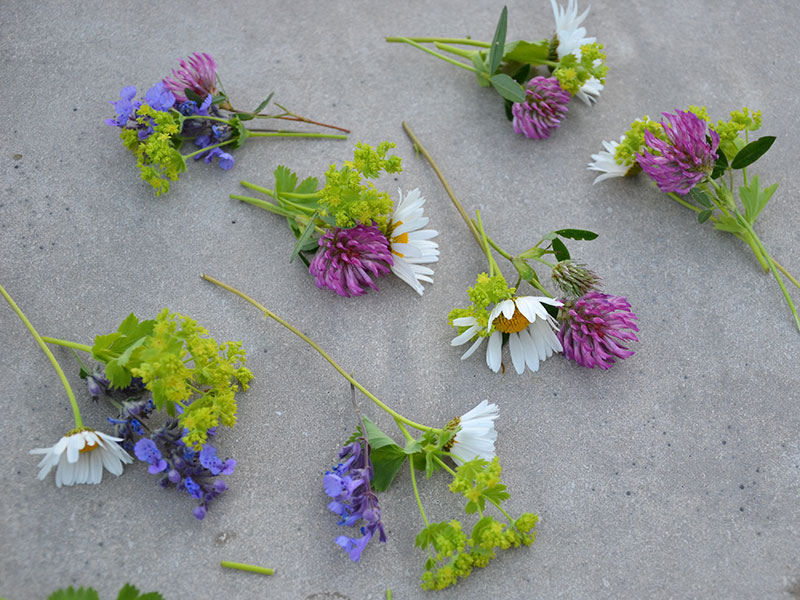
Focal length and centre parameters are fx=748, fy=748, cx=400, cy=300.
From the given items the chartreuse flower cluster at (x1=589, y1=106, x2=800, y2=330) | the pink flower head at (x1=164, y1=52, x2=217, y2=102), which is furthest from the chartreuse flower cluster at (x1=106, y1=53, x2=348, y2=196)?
the chartreuse flower cluster at (x1=589, y1=106, x2=800, y2=330)

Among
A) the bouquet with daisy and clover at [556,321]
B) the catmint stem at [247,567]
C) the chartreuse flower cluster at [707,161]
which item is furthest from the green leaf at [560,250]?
the catmint stem at [247,567]

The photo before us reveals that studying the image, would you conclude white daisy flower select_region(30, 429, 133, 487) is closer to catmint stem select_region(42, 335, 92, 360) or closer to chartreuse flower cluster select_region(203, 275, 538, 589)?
catmint stem select_region(42, 335, 92, 360)

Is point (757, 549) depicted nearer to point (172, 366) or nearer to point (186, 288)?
point (172, 366)

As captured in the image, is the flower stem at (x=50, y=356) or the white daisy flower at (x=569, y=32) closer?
the flower stem at (x=50, y=356)

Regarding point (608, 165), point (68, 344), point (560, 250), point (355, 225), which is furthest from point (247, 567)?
point (608, 165)

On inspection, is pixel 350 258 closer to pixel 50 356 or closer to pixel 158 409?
pixel 158 409

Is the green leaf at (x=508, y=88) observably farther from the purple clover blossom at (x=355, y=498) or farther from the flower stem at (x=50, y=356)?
the flower stem at (x=50, y=356)
